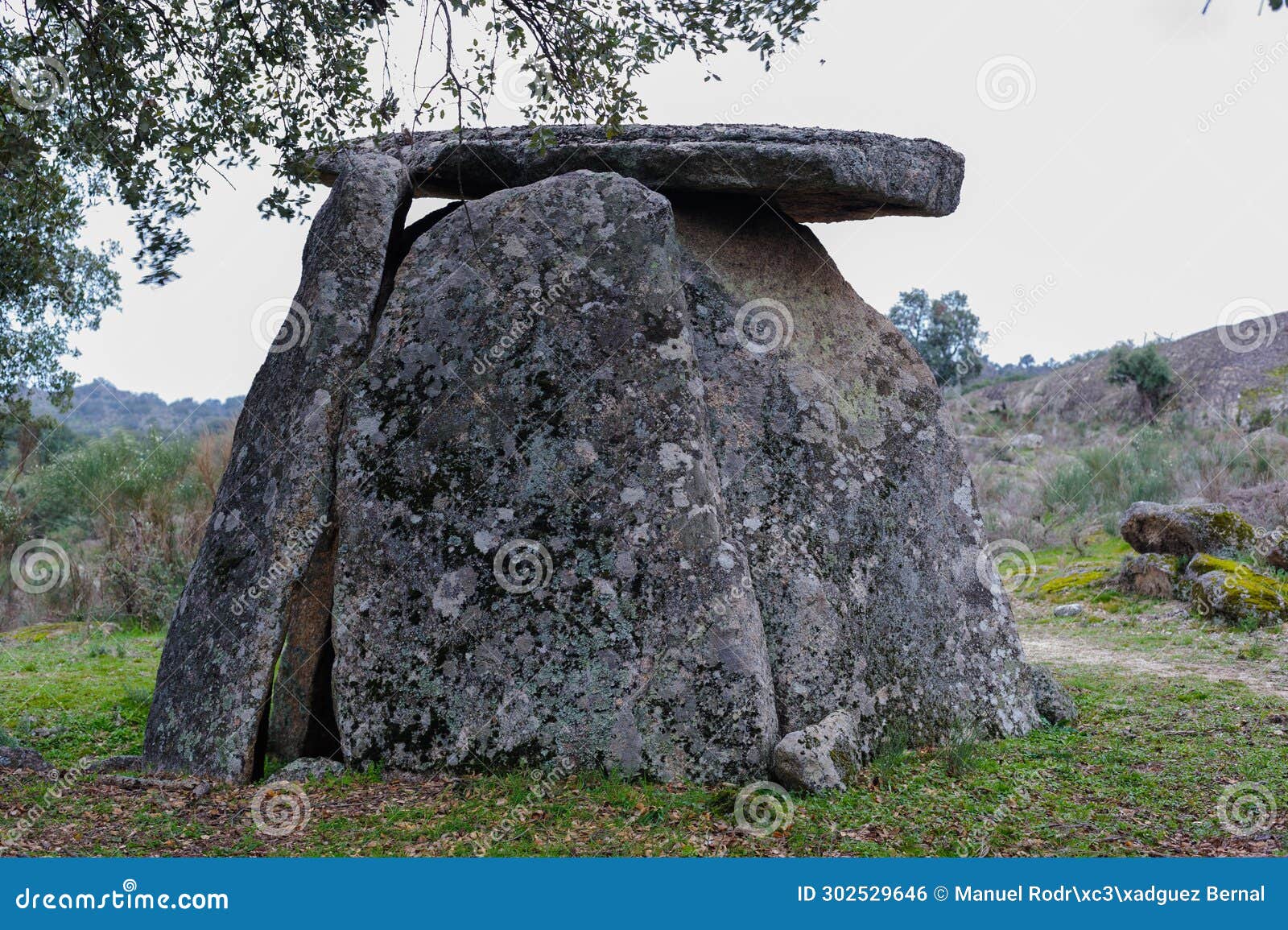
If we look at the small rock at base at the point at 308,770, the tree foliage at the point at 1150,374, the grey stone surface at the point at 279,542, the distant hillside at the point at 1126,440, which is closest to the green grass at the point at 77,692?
the grey stone surface at the point at 279,542

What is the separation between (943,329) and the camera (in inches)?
1510

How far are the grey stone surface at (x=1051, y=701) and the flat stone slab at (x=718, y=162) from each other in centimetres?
359

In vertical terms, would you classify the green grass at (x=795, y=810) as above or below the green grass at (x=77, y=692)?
below

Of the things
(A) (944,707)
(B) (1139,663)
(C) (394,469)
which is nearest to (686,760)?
(A) (944,707)

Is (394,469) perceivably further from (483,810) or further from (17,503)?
(17,503)

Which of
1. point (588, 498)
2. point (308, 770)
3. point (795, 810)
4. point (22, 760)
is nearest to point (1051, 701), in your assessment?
point (795, 810)

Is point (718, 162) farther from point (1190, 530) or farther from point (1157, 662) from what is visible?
point (1190, 530)

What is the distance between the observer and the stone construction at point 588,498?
600cm

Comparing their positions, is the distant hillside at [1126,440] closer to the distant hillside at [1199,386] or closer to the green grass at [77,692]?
the distant hillside at [1199,386]

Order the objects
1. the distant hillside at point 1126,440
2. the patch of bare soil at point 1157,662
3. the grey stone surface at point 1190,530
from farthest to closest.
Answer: the distant hillside at point 1126,440 → the grey stone surface at point 1190,530 → the patch of bare soil at point 1157,662

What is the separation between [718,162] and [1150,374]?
28741 mm

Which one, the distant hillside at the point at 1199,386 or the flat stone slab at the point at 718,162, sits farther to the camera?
the distant hillside at the point at 1199,386

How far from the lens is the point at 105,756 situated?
6688mm

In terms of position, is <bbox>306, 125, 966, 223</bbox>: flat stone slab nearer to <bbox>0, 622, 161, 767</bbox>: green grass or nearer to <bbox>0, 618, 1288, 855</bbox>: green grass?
<bbox>0, 618, 1288, 855</bbox>: green grass
